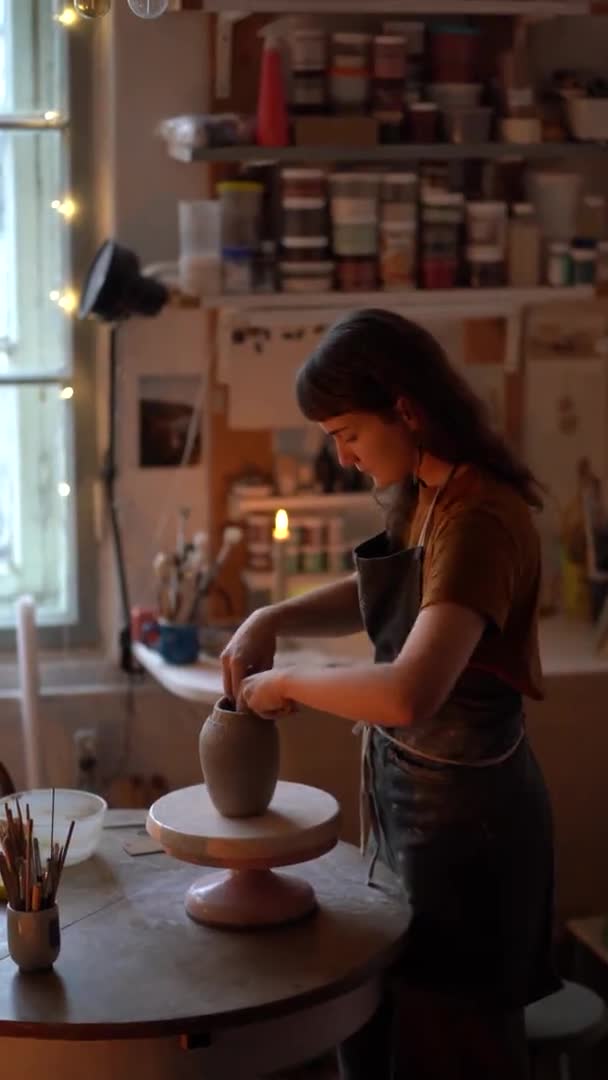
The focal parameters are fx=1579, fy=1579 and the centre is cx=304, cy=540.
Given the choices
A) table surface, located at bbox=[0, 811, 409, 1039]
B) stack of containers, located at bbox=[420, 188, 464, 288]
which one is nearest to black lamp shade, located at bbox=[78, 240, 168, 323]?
stack of containers, located at bbox=[420, 188, 464, 288]

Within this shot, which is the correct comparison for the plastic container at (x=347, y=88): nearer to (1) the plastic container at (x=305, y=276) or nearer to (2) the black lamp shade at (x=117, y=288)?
(1) the plastic container at (x=305, y=276)

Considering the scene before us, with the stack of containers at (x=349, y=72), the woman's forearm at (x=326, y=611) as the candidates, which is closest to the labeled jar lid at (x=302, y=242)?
the stack of containers at (x=349, y=72)

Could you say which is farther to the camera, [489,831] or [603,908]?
[603,908]

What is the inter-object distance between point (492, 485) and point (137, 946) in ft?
2.35

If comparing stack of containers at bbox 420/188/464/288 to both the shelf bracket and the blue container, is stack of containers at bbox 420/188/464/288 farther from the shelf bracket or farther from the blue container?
the blue container

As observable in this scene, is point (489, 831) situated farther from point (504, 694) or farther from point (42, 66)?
point (42, 66)

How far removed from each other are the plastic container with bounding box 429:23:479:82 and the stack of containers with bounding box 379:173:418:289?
0.71 feet

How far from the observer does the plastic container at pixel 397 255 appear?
9.96 feet

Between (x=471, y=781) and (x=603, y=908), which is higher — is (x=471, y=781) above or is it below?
above

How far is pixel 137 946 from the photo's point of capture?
1.92 m

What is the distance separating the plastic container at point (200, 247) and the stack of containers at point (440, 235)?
0.42m

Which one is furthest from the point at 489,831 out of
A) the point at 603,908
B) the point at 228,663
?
the point at 603,908

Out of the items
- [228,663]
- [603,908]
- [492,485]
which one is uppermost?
[492,485]

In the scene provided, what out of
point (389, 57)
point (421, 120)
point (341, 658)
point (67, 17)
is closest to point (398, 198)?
point (421, 120)
